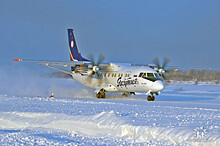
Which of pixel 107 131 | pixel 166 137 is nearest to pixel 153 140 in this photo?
pixel 166 137

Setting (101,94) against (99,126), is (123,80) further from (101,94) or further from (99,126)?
(99,126)

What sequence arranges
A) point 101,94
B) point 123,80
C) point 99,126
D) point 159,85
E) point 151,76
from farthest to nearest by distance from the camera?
point 101,94, point 123,80, point 151,76, point 159,85, point 99,126

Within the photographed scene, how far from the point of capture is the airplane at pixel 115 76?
86.2ft

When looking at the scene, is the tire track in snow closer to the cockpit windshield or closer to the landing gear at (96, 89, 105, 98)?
the cockpit windshield

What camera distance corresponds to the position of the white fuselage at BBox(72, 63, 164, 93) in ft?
85.4

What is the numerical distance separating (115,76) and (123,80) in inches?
49.1

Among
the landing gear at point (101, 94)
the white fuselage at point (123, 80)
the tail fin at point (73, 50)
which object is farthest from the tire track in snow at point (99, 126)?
the tail fin at point (73, 50)

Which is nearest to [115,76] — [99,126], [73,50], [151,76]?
[151,76]

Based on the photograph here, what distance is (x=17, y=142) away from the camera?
9.62m

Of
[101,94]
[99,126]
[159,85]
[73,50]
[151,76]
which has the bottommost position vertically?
[99,126]

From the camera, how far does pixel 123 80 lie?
28359 millimetres

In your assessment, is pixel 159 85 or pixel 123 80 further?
pixel 123 80

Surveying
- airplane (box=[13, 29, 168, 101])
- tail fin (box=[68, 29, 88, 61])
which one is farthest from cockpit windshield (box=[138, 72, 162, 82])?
tail fin (box=[68, 29, 88, 61])

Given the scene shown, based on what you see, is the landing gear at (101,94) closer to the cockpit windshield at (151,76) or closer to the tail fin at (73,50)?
the cockpit windshield at (151,76)
